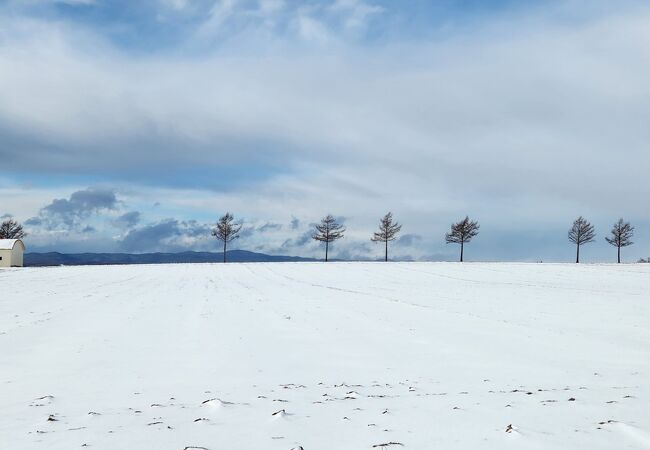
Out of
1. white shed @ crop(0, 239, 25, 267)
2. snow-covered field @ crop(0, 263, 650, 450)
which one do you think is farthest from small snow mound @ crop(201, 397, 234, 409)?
white shed @ crop(0, 239, 25, 267)

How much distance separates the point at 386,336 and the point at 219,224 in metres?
71.7

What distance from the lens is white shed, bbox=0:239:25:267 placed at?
61.1 metres

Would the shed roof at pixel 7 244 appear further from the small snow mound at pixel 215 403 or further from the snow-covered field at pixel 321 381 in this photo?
the small snow mound at pixel 215 403

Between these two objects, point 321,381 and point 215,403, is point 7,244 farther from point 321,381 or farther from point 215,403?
point 215,403

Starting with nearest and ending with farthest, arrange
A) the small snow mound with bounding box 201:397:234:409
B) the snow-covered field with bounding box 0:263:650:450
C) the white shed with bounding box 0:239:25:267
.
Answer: the snow-covered field with bounding box 0:263:650:450 < the small snow mound with bounding box 201:397:234:409 < the white shed with bounding box 0:239:25:267

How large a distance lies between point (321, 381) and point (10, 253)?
221 feet

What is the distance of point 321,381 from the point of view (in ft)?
22.4

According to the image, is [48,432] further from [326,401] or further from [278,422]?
[326,401]

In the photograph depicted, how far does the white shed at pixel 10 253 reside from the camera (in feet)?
200

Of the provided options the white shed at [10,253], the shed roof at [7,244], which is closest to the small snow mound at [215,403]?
the white shed at [10,253]

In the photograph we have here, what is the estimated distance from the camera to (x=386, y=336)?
10.9 m

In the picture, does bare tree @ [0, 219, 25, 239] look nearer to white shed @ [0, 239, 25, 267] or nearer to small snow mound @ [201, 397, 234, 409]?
white shed @ [0, 239, 25, 267]

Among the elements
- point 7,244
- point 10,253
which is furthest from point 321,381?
point 7,244

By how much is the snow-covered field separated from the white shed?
182 feet
